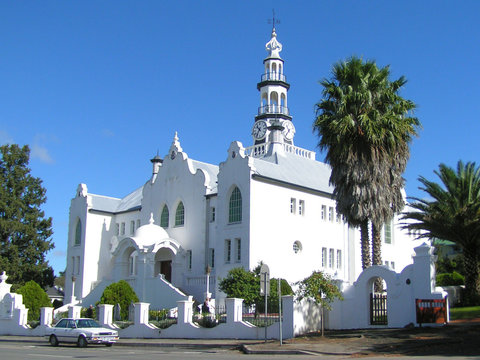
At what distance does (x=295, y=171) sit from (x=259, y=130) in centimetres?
1340

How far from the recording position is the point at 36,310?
37.0 metres

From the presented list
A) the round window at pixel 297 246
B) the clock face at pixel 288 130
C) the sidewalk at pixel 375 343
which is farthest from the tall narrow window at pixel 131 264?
the sidewalk at pixel 375 343

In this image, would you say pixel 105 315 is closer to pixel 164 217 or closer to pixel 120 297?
pixel 120 297

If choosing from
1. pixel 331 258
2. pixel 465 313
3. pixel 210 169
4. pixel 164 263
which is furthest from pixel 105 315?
pixel 210 169

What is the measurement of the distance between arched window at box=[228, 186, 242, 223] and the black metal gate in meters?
14.0

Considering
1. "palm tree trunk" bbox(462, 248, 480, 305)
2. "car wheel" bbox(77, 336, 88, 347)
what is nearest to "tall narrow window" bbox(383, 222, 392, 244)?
"palm tree trunk" bbox(462, 248, 480, 305)

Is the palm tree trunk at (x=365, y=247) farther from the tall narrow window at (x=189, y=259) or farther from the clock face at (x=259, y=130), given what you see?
the clock face at (x=259, y=130)

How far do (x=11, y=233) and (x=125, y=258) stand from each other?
15019mm

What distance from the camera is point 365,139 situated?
27.8 m

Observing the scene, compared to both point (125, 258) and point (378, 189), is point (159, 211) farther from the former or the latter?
point (378, 189)

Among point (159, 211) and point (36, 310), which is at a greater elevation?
point (159, 211)

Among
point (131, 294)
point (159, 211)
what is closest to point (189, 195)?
point (159, 211)

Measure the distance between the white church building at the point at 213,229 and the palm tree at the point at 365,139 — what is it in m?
8.92

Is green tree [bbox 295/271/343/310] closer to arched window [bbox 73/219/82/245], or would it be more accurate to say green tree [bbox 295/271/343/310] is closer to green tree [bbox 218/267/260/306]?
green tree [bbox 218/267/260/306]
